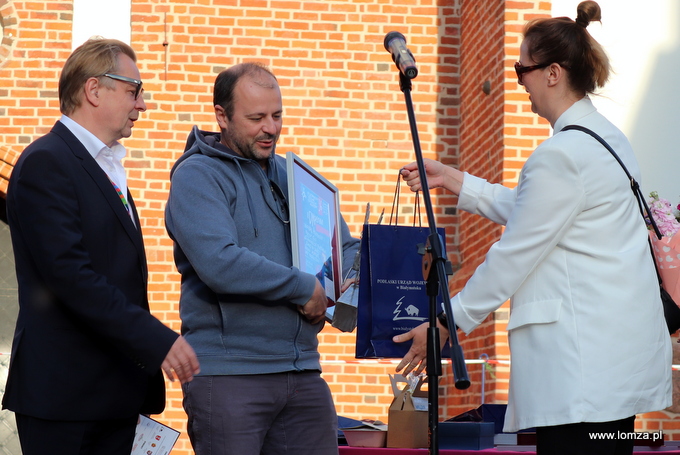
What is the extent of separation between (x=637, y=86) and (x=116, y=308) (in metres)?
4.36

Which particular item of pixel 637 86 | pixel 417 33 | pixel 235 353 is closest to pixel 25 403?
pixel 235 353

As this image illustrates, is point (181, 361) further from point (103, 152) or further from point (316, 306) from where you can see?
point (103, 152)

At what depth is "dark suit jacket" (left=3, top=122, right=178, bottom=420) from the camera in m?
2.38

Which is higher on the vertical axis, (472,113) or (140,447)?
(472,113)

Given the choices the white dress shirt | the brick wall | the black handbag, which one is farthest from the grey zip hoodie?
the brick wall

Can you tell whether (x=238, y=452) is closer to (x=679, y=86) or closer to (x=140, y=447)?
(x=140, y=447)

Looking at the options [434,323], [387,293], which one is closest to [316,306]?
[387,293]

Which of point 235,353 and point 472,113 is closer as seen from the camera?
point 235,353

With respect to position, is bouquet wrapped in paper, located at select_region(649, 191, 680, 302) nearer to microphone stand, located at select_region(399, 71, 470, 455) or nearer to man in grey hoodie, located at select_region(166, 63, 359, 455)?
microphone stand, located at select_region(399, 71, 470, 455)

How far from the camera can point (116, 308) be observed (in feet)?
7.95

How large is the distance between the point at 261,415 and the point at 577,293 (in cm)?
103

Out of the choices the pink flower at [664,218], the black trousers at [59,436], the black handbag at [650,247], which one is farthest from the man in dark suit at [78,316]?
the pink flower at [664,218]

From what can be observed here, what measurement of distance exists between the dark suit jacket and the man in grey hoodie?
8.6 inches

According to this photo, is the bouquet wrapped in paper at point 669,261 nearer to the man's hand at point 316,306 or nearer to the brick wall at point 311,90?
the man's hand at point 316,306
